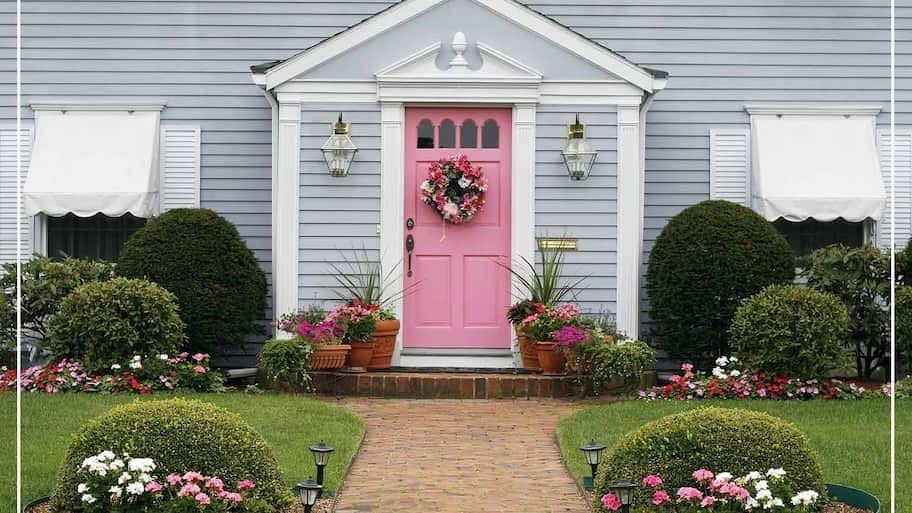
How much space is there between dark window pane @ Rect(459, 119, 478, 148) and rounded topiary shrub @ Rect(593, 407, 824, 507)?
6376 mm

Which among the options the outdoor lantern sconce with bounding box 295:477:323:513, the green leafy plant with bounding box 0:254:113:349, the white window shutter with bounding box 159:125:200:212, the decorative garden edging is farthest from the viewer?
the white window shutter with bounding box 159:125:200:212

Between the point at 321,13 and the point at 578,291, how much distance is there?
4053 mm

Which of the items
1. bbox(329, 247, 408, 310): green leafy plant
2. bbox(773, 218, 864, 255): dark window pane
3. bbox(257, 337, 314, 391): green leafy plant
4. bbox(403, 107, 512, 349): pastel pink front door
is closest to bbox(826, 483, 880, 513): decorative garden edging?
bbox(257, 337, 314, 391): green leafy plant

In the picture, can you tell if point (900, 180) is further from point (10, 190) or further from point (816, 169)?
point (10, 190)

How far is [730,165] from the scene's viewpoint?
1399 cm

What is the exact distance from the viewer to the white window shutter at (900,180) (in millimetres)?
13953

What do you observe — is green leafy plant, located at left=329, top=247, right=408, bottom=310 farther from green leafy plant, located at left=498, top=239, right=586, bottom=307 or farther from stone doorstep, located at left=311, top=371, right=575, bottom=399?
green leafy plant, located at left=498, top=239, right=586, bottom=307

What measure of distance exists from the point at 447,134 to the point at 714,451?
678cm

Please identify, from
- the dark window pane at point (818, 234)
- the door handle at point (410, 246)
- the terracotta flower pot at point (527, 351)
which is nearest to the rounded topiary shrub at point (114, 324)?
the door handle at point (410, 246)

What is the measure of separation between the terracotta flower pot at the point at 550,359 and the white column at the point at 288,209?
2.41 meters

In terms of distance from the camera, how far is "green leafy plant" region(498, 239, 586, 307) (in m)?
12.7

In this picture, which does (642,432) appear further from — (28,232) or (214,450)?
(28,232)

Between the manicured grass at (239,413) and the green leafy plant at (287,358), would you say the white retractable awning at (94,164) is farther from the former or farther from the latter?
the manicured grass at (239,413)

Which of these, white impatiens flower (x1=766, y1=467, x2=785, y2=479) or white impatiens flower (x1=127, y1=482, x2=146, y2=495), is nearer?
white impatiens flower (x1=127, y1=482, x2=146, y2=495)
